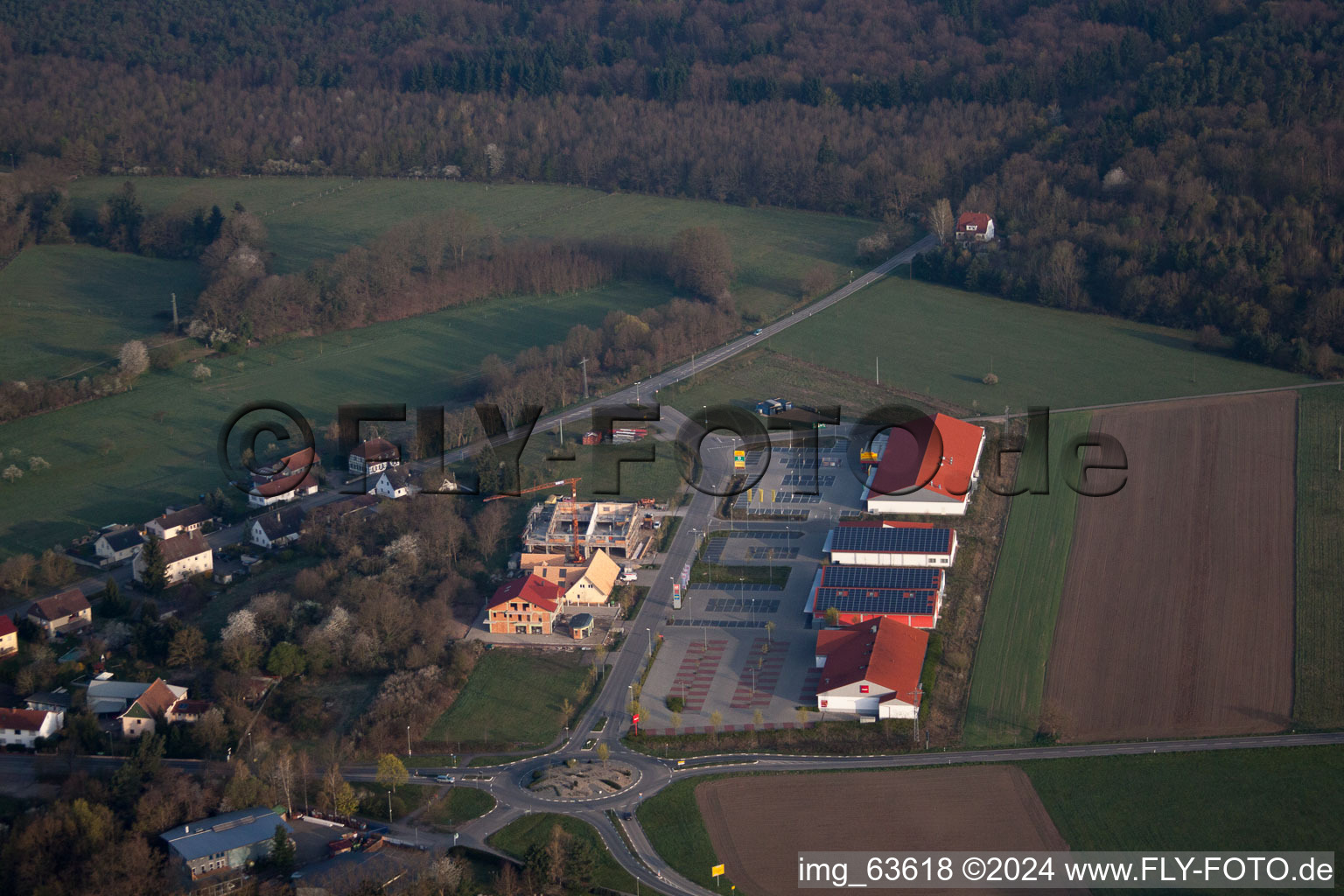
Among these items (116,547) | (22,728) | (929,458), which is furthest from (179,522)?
(929,458)

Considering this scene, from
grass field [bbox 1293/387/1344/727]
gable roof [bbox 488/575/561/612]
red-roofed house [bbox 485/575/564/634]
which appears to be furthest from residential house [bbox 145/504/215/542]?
grass field [bbox 1293/387/1344/727]

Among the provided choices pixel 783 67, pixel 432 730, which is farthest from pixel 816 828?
pixel 783 67

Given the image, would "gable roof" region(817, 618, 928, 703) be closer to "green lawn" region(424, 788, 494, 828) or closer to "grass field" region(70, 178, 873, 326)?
"green lawn" region(424, 788, 494, 828)

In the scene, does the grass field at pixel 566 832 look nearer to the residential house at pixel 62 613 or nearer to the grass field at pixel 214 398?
the residential house at pixel 62 613

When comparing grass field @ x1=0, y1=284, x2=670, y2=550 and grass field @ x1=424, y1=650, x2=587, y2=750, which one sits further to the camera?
grass field @ x1=0, y1=284, x2=670, y2=550

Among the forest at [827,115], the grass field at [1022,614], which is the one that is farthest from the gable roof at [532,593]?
the forest at [827,115]
